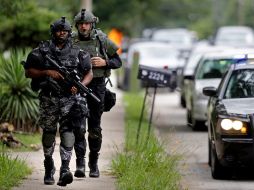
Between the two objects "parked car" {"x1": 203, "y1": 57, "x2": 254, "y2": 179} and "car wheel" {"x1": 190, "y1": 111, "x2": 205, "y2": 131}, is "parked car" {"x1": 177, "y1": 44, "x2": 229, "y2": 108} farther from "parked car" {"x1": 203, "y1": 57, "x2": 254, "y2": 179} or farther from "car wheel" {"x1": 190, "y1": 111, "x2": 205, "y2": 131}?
"parked car" {"x1": 203, "y1": 57, "x2": 254, "y2": 179}

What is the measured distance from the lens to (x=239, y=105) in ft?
45.1

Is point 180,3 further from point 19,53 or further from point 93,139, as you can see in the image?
point 93,139

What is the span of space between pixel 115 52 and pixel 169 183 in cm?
220

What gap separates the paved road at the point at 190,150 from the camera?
13219 millimetres

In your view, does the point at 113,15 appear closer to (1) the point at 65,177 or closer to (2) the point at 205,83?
(2) the point at 205,83

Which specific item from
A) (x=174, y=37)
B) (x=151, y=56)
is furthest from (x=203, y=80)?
(x=174, y=37)

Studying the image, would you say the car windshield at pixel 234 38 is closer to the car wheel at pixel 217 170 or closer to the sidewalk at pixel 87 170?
the sidewalk at pixel 87 170

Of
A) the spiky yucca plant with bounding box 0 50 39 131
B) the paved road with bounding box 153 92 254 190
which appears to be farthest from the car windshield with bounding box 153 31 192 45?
the spiky yucca plant with bounding box 0 50 39 131

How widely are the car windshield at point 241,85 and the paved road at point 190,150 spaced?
944 mm

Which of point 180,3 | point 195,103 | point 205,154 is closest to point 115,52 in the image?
point 205,154

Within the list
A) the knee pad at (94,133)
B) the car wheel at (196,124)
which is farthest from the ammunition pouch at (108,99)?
the car wheel at (196,124)

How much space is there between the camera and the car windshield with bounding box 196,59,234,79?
71.7 feet

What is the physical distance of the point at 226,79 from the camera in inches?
586

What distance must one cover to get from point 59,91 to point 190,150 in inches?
261
